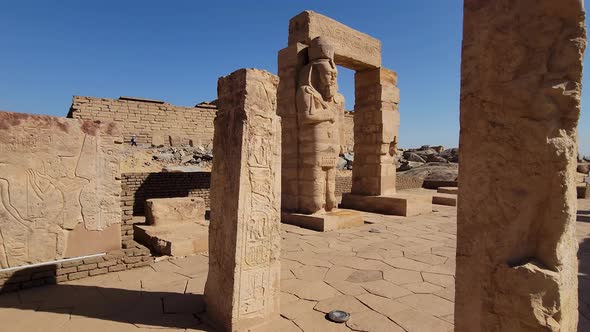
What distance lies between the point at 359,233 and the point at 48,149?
441cm

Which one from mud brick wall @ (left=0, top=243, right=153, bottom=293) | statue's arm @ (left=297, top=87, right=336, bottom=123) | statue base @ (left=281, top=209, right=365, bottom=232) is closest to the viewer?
mud brick wall @ (left=0, top=243, right=153, bottom=293)

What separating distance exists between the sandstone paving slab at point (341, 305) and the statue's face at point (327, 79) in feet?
12.8

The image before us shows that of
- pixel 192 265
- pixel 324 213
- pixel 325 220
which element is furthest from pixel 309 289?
pixel 324 213

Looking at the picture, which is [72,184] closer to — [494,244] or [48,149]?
[48,149]

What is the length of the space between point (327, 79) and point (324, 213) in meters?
2.42

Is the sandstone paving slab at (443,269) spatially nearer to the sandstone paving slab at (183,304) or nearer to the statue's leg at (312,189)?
the sandstone paving slab at (183,304)

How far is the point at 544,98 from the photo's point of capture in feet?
4.20

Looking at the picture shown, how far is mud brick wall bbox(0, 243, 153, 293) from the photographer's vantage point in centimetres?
318

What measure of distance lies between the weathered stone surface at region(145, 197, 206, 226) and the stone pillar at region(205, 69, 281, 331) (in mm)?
3210

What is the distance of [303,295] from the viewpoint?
2939mm

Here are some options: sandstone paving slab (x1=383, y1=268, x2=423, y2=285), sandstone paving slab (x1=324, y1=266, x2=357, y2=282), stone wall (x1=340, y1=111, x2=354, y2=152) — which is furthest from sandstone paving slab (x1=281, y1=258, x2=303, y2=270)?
stone wall (x1=340, y1=111, x2=354, y2=152)

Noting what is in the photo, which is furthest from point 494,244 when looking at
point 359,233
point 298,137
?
point 298,137

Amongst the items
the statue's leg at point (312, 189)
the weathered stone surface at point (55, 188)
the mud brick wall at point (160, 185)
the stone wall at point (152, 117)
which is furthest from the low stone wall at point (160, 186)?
the stone wall at point (152, 117)

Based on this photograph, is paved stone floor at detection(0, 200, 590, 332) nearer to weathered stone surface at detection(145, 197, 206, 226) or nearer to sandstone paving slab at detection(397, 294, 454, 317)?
sandstone paving slab at detection(397, 294, 454, 317)
